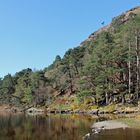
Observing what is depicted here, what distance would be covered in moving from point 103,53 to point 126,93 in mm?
12026

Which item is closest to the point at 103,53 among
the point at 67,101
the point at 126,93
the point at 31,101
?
the point at 126,93

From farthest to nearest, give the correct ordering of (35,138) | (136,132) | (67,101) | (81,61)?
(81,61), (67,101), (35,138), (136,132)

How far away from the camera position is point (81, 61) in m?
132

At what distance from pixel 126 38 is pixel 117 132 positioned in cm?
5339

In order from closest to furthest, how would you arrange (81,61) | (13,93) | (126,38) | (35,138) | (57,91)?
(35,138) < (126,38) < (81,61) < (57,91) < (13,93)

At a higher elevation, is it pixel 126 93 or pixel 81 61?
pixel 81 61

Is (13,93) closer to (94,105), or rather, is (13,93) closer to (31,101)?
(31,101)

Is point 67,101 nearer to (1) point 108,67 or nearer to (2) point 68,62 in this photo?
(2) point 68,62

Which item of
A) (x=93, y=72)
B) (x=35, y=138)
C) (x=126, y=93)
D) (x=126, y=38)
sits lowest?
(x=35, y=138)

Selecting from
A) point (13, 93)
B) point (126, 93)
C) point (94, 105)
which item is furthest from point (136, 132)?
point (13, 93)

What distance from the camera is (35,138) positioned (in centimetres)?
3975

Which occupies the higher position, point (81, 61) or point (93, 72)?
point (81, 61)

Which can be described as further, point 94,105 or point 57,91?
point 57,91

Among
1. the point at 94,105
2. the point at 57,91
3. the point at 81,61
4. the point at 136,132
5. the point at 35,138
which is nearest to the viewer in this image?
the point at 136,132
